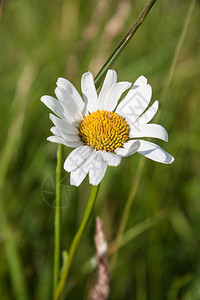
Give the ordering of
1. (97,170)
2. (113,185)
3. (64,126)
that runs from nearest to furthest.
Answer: (97,170), (64,126), (113,185)

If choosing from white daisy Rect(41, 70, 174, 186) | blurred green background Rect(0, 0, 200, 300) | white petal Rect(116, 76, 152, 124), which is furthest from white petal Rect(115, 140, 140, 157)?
blurred green background Rect(0, 0, 200, 300)

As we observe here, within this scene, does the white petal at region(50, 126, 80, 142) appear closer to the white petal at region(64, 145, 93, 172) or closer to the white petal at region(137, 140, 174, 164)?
the white petal at region(64, 145, 93, 172)

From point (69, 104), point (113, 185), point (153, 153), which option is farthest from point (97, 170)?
point (113, 185)

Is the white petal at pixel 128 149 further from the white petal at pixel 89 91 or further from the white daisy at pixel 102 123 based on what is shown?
the white petal at pixel 89 91

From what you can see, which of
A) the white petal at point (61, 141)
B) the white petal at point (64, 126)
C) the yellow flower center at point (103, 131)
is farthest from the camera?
the yellow flower center at point (103, 131)

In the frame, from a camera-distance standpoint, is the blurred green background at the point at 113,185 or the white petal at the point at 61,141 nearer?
the white petal at the point at 61,141

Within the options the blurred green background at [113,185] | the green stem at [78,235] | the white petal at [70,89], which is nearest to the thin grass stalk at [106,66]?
the green stem at [78,235]

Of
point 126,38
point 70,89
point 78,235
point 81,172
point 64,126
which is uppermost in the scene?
point 126,38

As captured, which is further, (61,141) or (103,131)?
(103,131)

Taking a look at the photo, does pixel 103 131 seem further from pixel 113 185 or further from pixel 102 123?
pixel 113 185
